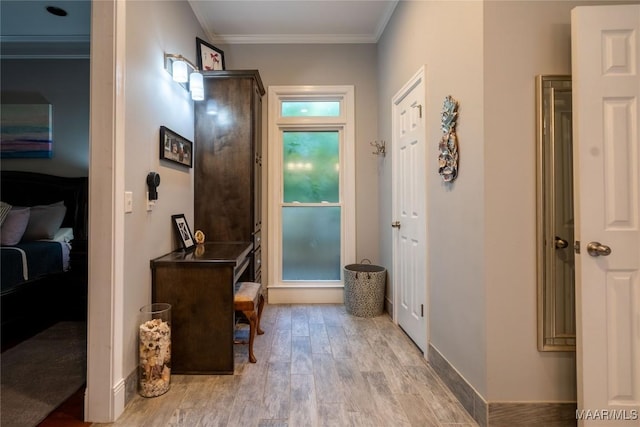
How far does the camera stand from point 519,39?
5.23 feet

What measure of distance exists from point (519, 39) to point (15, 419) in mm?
3278

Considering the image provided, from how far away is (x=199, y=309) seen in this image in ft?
6.86

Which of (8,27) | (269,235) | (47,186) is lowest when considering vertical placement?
(269,235)

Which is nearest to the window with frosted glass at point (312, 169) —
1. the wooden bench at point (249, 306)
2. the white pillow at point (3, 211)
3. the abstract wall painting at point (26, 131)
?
the wooden bench at point (249, 306)

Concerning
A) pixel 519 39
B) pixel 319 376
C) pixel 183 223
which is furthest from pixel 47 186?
pixel 519 39

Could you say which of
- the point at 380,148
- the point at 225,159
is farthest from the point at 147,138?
the point at 380,148

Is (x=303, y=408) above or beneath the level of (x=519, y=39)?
beneath

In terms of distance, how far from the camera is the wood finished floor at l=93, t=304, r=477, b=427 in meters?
1.67

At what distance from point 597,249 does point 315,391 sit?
1701 mm

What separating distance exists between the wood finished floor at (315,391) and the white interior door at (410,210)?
309mm

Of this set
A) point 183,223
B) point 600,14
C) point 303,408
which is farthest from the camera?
point 183,223

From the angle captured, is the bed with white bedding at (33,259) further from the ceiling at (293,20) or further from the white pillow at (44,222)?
the ceiling at (293,20)

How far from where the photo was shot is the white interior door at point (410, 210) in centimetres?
244

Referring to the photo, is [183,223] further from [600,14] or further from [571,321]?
[600,14]
